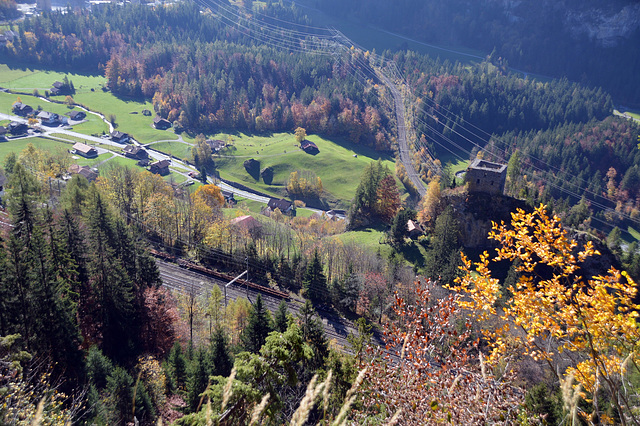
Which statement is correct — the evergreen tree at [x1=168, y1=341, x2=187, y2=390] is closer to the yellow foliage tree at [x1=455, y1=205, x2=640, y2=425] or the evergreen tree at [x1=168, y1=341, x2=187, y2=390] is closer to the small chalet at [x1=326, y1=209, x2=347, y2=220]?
the yellow foliage tree at [x1=455, y1=205, x2=640, y2=425]

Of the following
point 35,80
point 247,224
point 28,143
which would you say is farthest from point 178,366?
point 35,80

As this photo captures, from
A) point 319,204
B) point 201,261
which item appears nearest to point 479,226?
point 201,261

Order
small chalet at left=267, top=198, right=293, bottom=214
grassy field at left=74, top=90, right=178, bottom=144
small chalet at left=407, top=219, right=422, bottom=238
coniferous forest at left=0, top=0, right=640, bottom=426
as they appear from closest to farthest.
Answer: coniferous forest at left=0, top=0, right=640, bottom=426, small chalet at left=407, top=219, right=422, bottom=238, small chalet at left=267, top=198, right=293, bottom=214, grassy field at left=74, top=90, right=178, bottom=144

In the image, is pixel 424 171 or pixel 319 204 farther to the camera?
pixel 424 171

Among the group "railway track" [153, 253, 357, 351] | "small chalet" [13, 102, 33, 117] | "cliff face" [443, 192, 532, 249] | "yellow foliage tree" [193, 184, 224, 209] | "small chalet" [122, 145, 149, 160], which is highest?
"cliff face" [443, 192, 532, 249]

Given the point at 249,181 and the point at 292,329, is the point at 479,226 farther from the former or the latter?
the point at 249,181

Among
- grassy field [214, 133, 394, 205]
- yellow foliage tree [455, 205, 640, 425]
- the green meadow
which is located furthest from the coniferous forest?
the green meadow

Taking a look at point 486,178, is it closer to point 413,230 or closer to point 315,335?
point 413,230

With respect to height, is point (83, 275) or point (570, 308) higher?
point (570, 308)
